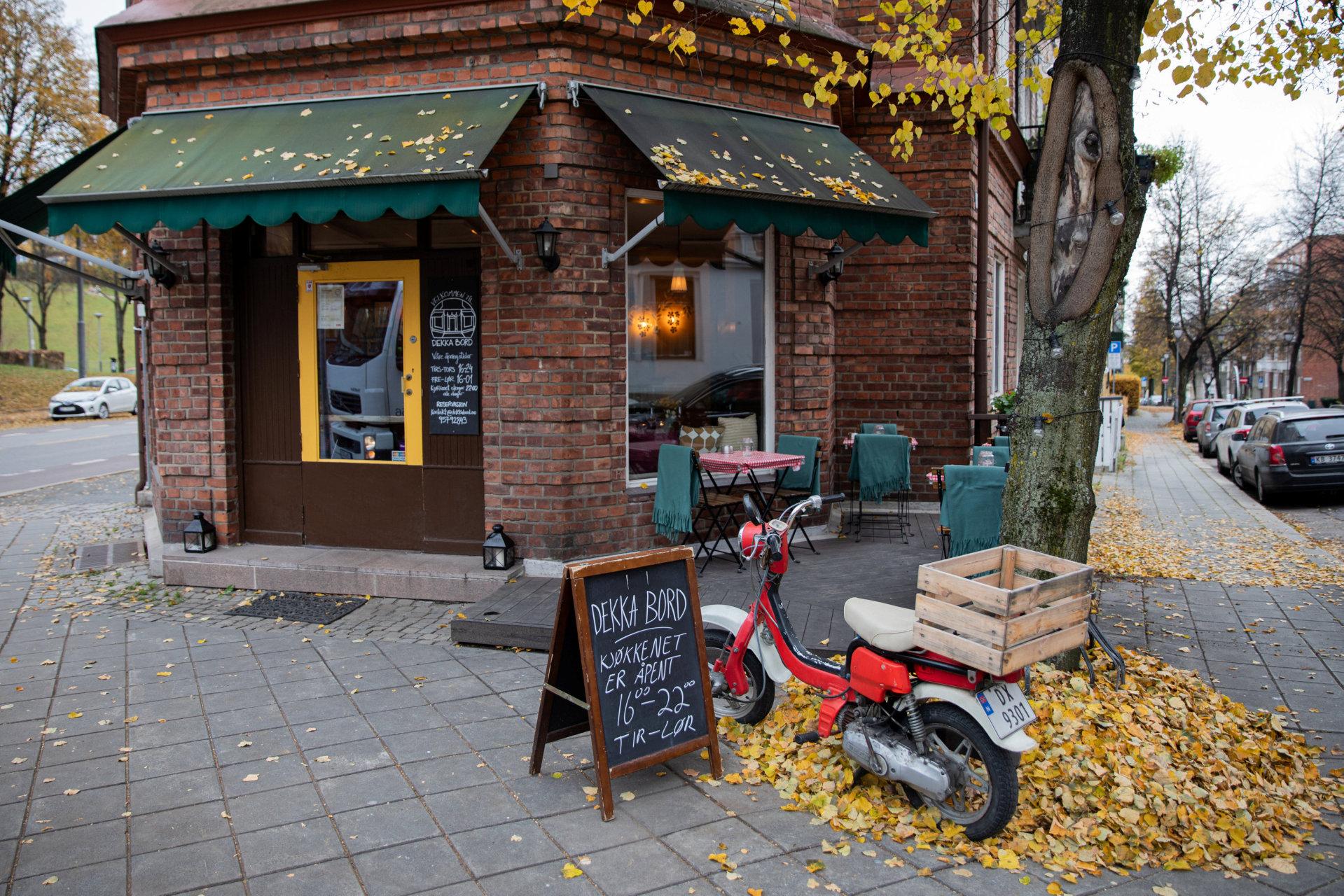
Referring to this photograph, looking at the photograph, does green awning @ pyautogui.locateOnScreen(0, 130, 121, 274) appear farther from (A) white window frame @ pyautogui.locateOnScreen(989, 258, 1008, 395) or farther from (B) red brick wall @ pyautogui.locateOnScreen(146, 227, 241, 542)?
(A) white window frame @ pyautogui.locateOnScreen(989, 258, 1008, 395)

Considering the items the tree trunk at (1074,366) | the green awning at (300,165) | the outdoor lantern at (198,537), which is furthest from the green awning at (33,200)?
the tree trunk at (1074,366)

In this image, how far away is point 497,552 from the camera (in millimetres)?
7469

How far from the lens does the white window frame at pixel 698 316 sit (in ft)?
25.7

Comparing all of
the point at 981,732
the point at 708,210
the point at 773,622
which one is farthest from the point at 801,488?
the point at 981,732

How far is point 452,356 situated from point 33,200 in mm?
4004

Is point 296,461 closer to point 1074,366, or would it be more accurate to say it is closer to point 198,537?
point 198,537

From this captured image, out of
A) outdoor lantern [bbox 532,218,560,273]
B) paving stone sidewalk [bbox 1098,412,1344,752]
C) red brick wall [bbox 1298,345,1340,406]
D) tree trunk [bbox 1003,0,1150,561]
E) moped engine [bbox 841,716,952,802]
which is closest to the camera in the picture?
moped engine [bbox 841,716,952,802]

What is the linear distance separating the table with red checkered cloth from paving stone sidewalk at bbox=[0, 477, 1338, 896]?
90.8 inches

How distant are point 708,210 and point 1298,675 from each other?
15.8 feet

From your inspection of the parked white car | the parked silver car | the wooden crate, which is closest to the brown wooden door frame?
the wooden crate

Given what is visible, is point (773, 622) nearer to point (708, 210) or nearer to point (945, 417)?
point (708, 210)

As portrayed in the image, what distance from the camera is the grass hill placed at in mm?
64688

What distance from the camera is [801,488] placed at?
8594 millimetres

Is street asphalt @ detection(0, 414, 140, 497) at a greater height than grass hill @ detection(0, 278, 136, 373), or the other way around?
grass hill @ detection(0, 278, 136, 373)
